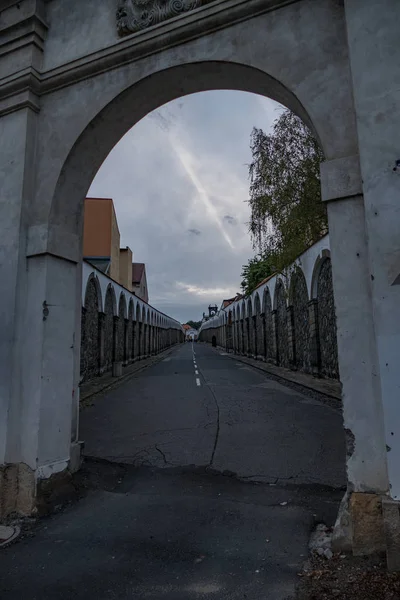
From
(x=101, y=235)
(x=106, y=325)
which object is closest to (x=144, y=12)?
(x=106, y=325)

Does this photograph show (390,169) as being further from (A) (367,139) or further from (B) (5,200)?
(B) (5,200)

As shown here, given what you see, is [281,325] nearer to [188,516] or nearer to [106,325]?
[106,325]

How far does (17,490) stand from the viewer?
129 inches

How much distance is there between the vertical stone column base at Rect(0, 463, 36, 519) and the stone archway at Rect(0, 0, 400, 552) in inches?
3.2

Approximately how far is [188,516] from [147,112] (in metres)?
4.09

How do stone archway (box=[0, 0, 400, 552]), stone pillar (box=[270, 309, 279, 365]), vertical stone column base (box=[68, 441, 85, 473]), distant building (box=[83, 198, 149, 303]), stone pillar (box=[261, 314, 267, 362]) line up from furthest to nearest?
1. distant building (box=[83, 198, 149, 303])
2. stone pillar (box=[261, 314, 267, 362])
3. stone pillar (box=[270, 309, 279, 365])
4. vertical stone column base (box=[68, 441, 85, 473])
5. stone archway (box=[0, 0, 400, 552])

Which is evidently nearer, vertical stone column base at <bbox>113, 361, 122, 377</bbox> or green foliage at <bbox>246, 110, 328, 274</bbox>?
green foliage at <bbox>246, 110, 328, 274</bbox>

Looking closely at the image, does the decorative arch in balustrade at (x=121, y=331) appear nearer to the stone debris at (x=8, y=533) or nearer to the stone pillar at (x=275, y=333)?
the stone pillar at (x=275, y=333)

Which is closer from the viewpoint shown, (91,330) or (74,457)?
(74,457)

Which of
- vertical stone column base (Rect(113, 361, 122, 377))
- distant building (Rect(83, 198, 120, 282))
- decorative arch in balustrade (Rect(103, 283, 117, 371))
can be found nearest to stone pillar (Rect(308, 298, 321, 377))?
vertical stone column base (Rect(113, 361, 122, 377))

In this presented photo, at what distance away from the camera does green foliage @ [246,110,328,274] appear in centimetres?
1172

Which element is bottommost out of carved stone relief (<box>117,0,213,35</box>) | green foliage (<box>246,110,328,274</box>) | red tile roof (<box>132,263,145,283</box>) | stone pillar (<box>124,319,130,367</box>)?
stone pillar (<box>124,319,130,367</box>)

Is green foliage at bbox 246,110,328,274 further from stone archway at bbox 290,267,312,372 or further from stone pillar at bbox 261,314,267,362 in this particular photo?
stone pillar at bbox 261,314,267,362

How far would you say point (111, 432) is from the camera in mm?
6449
